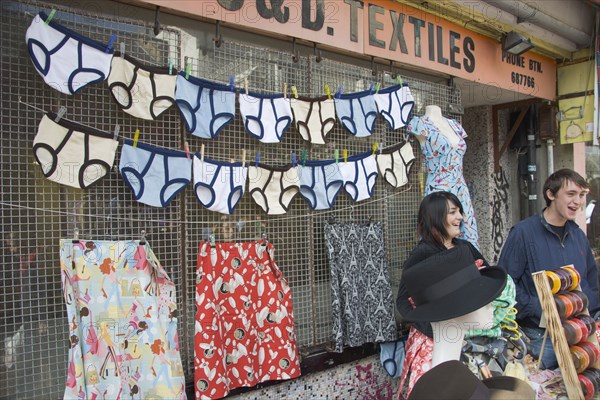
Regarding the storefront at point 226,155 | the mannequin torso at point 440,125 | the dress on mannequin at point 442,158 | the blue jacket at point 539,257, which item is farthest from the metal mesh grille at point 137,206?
the blue jacket at point 539,257

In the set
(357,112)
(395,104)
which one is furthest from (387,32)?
(357,112)

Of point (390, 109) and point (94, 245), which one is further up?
point (390, 109)

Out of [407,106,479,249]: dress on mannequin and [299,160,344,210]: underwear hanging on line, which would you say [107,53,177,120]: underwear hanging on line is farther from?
[407,106,479,249]: dress on mannequin

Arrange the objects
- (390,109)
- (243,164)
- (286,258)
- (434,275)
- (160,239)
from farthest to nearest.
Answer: (390,109), (286,258), (243,164), (160,239), (434,275)

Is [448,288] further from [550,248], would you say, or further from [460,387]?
[550,248]

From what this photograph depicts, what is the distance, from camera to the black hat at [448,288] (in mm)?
1953

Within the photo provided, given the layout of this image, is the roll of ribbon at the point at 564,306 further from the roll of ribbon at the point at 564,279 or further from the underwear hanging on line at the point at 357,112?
the underwear hanging on line at the point at 357,112

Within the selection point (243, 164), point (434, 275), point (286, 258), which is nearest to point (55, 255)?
point (243, 164)

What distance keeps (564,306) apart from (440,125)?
1.82m

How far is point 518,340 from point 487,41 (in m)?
3.18

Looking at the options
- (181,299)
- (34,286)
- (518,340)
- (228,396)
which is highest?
(34,286)

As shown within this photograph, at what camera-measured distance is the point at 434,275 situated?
2043 millimetres

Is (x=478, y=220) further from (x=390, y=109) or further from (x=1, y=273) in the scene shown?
(x=1, y=273)

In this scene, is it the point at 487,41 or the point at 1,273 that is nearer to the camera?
the point at 1,273
